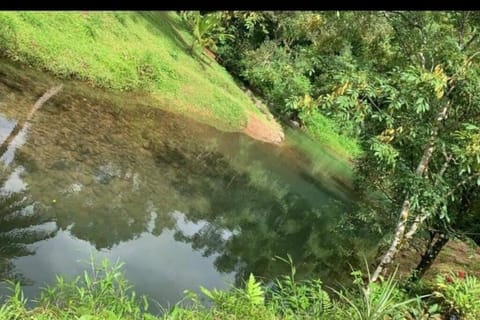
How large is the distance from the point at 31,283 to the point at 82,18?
44.0 ft

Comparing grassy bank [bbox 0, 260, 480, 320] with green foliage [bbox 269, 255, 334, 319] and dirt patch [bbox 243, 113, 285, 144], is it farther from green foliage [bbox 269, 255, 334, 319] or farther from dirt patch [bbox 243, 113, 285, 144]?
dirt patch [bbox 243, 113, 285, 144]

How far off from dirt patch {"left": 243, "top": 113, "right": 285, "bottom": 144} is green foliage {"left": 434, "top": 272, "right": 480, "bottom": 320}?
14.4m

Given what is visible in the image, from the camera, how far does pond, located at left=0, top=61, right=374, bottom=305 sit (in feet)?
25.7

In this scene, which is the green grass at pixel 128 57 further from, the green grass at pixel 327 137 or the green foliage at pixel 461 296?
the green foliage at pixel 461 296

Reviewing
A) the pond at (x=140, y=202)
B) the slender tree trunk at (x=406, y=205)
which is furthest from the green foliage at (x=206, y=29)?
the slender tree trunk at (x=406, y=205)

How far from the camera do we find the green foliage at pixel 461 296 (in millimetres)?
7020

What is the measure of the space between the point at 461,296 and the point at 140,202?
6.28m

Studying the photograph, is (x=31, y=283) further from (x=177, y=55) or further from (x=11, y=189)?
(x=177, y=55)

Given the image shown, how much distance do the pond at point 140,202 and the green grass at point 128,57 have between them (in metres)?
0.71

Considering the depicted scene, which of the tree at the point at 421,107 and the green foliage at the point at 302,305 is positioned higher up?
the tree at the point at 421,107

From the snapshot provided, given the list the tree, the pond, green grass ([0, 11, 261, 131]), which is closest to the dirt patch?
green grass ([0, 11, 261, 131])

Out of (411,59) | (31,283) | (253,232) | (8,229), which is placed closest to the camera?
(31,283)
